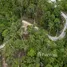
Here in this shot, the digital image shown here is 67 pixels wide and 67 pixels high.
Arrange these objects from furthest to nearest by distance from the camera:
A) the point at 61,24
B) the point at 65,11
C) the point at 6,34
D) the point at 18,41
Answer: the point at 65,11
the point at 61,24
the point at 6,34
the point at 18,41

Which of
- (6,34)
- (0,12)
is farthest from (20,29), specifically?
(0,12)

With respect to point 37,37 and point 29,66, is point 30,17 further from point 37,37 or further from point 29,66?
point 29,66

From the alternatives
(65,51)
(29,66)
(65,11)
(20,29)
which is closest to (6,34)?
(20,29)

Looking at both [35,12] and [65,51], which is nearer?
[65,51]

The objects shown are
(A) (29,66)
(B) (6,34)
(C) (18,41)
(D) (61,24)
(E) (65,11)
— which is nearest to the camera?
(A) (29,66)

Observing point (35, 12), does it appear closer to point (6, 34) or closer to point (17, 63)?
point (6, 34)

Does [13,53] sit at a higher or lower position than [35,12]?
lower
